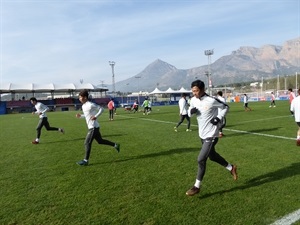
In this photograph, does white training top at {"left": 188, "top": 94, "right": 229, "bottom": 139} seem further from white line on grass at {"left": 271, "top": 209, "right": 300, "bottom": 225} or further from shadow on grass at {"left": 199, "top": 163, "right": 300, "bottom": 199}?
white line on grass at {"left": 271, "top": 209, "right": 300, "bottom": 225}

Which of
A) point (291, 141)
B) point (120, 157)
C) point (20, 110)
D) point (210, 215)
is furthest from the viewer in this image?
point (20, 110)

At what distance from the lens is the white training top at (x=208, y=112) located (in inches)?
209

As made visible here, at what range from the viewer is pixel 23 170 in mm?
7680

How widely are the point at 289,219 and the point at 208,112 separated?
2191 millimetres

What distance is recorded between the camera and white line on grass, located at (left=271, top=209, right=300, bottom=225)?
3995mm

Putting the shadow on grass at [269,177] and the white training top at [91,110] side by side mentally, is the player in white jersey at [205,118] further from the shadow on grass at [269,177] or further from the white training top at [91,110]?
the white training top at [91,110]

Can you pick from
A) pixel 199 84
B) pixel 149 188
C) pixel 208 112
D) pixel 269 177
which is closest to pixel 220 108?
pixel 208 112

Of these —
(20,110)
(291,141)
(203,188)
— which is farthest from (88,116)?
(20,110)

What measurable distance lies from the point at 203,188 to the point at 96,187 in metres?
2.23

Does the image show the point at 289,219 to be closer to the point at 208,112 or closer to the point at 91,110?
the point at 208,112

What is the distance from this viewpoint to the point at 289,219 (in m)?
4.09

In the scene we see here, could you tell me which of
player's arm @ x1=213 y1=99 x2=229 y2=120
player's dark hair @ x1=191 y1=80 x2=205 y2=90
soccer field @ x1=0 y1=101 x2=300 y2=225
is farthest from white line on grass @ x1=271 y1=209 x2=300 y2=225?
player's dark hair @ x1=191 y1=80 x2=205 y2=90

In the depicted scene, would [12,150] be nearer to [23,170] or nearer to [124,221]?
[23,170]

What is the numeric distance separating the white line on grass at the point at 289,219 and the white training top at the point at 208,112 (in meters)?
1.81
